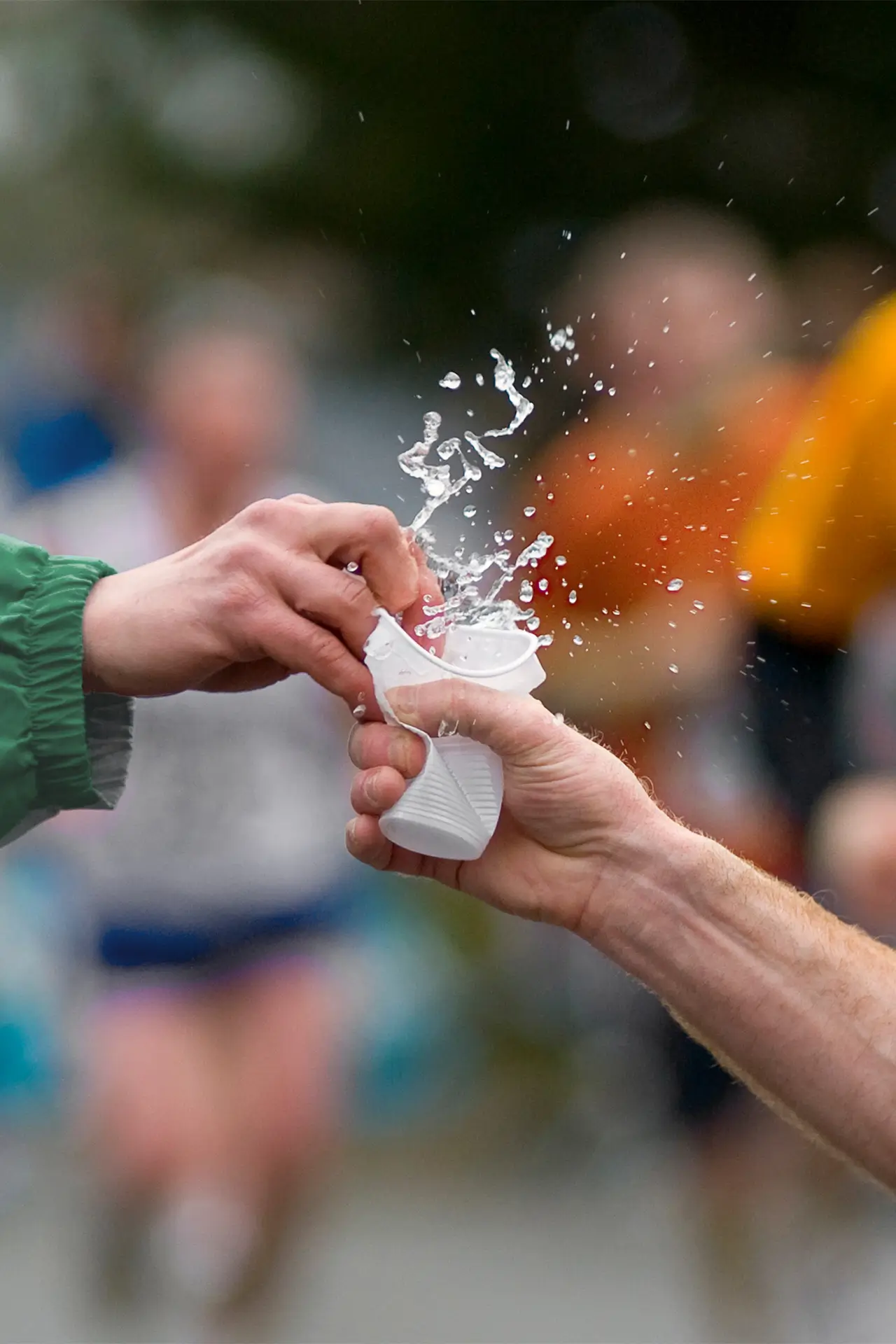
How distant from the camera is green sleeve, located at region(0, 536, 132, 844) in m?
0.85

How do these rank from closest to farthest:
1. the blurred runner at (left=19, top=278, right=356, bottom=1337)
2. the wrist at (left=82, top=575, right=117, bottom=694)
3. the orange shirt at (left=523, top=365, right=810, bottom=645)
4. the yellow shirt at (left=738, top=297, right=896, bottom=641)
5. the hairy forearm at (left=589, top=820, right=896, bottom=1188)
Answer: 1. the hairy forearm at (left=589, top=820, right=896, bottom=1188)
2. the wrist at (left=82, top=575, right=117, bottom=694)
3. the yellow shirt at (left=738, top=297, right=896, bottom=641)
4. the orange shirt at (left=523, top=365, right=810, bottom=645)
5. the blurred runner at (left=19, top=278, right=356, bottom=1337)

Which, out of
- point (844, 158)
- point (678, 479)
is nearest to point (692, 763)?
point (678, 479)

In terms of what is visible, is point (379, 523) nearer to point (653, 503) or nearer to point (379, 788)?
point (379, 788)

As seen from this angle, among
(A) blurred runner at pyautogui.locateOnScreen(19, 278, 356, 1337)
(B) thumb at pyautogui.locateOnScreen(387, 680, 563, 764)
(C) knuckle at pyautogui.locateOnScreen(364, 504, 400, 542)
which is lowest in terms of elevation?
(A) blurred runner at pyautogui.locateOnScreen(19, 278, 356, 1337)

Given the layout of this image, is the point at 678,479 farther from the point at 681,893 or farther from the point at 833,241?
the point at 833,241

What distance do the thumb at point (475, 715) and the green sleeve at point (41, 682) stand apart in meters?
0.27

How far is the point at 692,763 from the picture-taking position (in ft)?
5.26

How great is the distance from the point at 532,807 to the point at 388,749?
0.40 feet

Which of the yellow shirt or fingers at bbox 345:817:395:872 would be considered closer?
fingers at bbox 345:817:395:872

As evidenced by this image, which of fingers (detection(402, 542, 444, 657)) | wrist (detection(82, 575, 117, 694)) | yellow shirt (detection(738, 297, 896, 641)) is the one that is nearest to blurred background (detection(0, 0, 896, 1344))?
yellow shirt (detection(738, 297, 896, 641))

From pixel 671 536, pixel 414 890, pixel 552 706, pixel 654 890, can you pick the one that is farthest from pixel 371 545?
pixel 414 890

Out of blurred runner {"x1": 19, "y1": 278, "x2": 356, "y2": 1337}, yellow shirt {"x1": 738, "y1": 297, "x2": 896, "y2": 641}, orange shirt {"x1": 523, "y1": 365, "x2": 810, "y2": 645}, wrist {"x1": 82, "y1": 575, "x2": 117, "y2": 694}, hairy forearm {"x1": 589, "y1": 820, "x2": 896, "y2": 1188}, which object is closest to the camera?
hairy forearm {"x1": 589, "y1": 820, "x2": 896, "y2": 1188}

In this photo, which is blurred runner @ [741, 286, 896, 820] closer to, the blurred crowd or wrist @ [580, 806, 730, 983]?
the blurred crowd

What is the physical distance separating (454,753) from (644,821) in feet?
0.51
